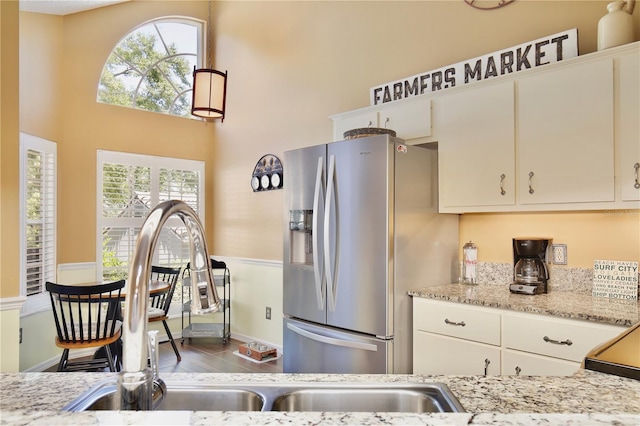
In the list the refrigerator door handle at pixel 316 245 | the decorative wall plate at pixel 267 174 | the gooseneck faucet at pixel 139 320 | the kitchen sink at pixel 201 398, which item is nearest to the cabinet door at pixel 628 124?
the refrigerator door handle at pixel 316 245

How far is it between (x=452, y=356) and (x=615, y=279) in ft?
3.16

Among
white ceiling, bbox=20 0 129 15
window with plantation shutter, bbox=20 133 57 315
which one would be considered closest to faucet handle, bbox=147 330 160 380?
window with plantation shutter, bbox=20 133 57 315

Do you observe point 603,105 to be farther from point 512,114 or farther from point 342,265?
point 342,265

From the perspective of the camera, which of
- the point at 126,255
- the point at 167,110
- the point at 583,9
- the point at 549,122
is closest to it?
the point at 549,122

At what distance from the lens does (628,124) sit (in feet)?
6.78

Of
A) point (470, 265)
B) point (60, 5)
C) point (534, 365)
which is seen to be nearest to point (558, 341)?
point (534, 365)

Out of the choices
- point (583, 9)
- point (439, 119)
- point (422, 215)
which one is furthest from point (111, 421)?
point (583, 9)

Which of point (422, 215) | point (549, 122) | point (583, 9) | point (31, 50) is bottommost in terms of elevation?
point (422, 215)

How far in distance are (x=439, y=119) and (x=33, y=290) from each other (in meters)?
3.67

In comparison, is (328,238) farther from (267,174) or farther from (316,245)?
(267,174)

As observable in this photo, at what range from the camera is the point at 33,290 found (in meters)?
3.75

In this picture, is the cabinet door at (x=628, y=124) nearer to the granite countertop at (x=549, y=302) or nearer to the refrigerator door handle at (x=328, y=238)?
the granite countertop at (x=549, y=302)

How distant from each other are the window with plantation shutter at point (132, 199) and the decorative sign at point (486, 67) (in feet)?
8.45

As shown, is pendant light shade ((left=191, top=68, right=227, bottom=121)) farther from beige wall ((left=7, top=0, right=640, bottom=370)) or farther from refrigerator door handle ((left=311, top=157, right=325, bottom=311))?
refrigerator door handle ((left=311, top=157, right=325, bottom=311))
